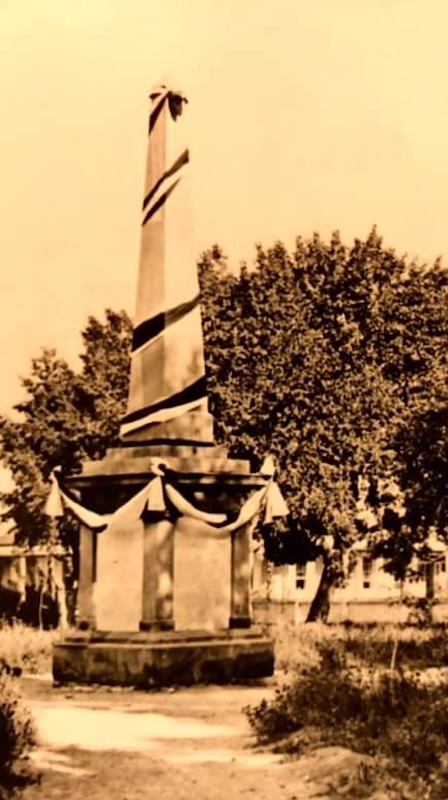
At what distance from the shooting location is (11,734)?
8672mm

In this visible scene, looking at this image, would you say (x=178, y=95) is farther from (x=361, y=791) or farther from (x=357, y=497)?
(x=357, y=497)

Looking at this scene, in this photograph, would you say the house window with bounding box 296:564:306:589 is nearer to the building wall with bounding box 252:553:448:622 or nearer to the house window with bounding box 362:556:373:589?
the building wall with bounding box 252:553:448:622

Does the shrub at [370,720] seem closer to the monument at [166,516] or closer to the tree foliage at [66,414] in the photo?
the monument at [166,516]

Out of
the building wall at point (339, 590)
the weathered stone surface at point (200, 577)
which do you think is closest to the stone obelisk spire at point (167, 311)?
the weathered stone surface at point (200, 577)

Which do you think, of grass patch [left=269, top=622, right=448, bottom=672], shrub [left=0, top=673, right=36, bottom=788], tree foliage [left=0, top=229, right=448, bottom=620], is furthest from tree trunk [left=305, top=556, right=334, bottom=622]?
shrub [left=0, top=673, right=36, bottom=788]

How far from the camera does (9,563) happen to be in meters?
69.9

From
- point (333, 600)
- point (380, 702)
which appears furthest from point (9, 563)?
point (380, 702)

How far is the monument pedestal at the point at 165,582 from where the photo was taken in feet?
45.0

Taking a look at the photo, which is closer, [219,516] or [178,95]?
[219,516]

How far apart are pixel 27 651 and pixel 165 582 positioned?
155 inches

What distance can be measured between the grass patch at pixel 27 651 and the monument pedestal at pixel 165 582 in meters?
1.84

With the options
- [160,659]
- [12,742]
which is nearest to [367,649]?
[160,659]

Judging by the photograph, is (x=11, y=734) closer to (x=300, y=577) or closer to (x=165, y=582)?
(x=165, y=582)

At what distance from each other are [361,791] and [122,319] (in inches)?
1223
